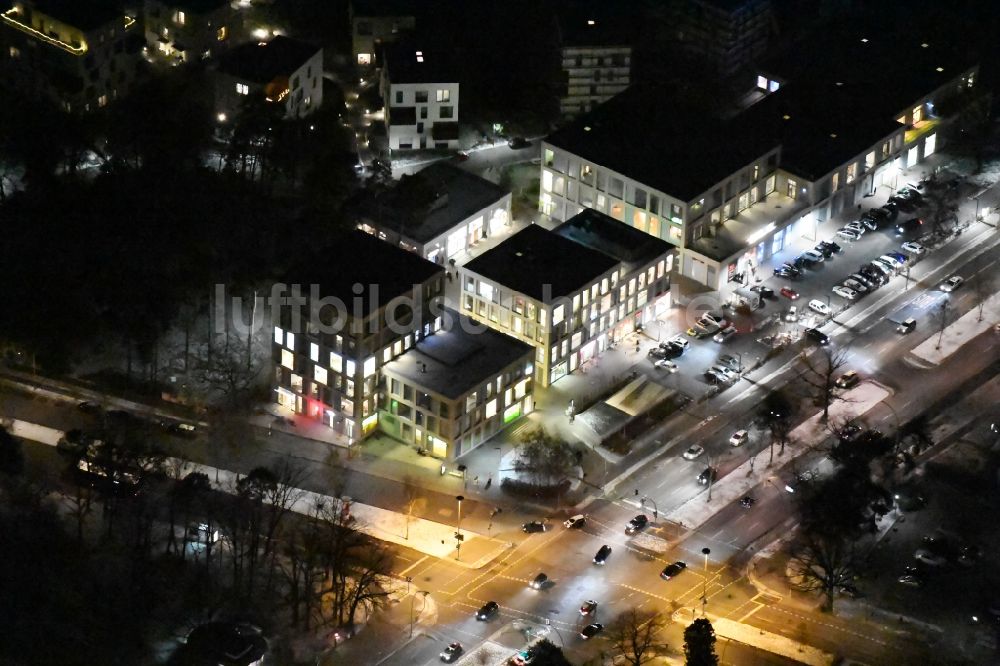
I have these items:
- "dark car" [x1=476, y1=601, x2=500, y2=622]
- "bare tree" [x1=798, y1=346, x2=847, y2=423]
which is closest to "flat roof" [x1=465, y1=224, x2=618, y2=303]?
"bare tree" [x1=798, y1=346, x2=847, y2=423]

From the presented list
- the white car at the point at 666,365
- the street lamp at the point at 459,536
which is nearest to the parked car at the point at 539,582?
the street lamp at the point at 459,536

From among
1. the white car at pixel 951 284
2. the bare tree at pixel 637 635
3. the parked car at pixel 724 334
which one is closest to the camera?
the bare tree at pixel 637 635

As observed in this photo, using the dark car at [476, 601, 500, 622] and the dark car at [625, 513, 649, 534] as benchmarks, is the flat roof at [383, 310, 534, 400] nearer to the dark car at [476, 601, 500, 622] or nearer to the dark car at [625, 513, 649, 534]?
the dark car at [625, 513, 649, 534]

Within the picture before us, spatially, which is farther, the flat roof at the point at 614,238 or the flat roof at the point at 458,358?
the flat roof at the point at 614,238

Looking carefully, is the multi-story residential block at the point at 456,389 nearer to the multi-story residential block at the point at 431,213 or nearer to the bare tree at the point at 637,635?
the multi-story residential block at the point at 431,213

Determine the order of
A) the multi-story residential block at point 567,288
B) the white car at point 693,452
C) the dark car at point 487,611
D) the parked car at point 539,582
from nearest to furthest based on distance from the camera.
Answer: the dark car at point 487,611 < the parked car at point 539,582 < the white car at point 693,452 < the multi-story residential block at point 567,288

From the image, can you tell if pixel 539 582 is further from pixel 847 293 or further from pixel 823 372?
pixel 847 293

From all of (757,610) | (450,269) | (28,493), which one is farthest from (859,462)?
(28,493)
